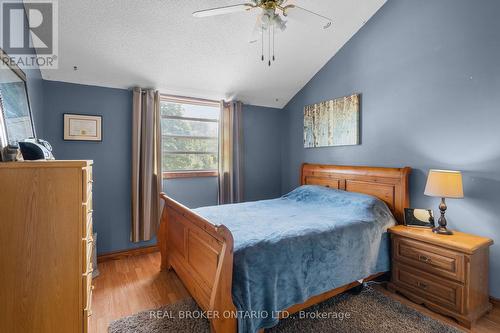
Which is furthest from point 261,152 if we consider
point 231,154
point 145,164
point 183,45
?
point 183,45

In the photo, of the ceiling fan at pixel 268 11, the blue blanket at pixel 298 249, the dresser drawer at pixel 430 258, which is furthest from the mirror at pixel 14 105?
the dresser drawer at pixel 430 258

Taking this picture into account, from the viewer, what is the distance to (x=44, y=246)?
137 centimetres

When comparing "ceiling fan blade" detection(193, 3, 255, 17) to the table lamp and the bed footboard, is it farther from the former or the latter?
the table lamp

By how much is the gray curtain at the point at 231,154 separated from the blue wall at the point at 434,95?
5.21 ft

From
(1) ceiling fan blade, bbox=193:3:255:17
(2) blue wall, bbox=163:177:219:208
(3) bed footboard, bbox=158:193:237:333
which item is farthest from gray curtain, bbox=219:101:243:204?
(1) ceiling fan blade, bbox=193:3:255:17

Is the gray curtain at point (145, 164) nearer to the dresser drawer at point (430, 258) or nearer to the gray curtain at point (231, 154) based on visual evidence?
the gray curtain at point (231, 154)

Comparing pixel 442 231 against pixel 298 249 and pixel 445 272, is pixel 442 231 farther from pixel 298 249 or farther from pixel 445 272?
pixel 298 249

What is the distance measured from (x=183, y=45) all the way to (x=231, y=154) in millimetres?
1739

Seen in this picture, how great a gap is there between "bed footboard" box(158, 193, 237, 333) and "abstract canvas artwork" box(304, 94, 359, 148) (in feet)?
7.86

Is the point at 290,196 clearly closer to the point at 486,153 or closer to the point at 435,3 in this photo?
the point at 486,153

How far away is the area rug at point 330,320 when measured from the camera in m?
1.92

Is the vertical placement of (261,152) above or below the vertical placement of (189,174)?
above

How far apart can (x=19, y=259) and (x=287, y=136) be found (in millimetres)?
3972

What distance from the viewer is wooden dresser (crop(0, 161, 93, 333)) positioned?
131cm
